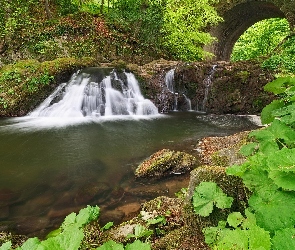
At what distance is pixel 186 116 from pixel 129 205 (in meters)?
6.74

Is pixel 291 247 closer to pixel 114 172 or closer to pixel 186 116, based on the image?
pixel 114 172

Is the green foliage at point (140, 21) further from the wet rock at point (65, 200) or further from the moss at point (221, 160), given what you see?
the moss at point (221, 160)

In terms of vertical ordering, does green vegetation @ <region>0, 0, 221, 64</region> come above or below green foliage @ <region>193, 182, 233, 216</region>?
above

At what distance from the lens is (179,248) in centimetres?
206

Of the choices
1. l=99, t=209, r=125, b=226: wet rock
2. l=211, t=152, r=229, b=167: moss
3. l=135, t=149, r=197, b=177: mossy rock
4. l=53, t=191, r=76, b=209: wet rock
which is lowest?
l=53, t=191, r=76, b=209: wet rock

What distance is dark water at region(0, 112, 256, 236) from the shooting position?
414 centimetres

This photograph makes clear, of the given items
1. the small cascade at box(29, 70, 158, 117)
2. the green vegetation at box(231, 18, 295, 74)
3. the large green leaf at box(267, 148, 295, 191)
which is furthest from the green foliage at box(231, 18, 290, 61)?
the large green leaf at box(267, 148, 295, 191)

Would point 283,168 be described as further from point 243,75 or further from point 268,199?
point 243,75

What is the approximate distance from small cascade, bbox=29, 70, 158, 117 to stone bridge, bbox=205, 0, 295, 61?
30.3 ft

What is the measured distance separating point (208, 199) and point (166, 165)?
3.13 metres

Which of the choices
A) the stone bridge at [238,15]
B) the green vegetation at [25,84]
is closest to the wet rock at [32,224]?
the green vegetation at [25,84]

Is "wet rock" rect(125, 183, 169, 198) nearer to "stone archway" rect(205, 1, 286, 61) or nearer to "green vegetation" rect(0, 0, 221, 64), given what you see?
"green vegetation" rect(0, 0, 221, 64)

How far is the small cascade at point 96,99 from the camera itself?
10148mm

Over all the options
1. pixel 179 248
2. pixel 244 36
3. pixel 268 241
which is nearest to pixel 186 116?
pixel 179 248
